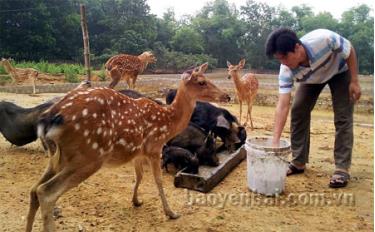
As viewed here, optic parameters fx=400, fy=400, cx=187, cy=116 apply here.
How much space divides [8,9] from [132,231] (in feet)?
88.5

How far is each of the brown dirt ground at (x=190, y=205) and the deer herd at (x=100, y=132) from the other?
260 millimetres

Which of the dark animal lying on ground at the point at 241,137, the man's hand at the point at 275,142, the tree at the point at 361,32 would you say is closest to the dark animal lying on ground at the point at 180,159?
the man's hand at the point at 275,142

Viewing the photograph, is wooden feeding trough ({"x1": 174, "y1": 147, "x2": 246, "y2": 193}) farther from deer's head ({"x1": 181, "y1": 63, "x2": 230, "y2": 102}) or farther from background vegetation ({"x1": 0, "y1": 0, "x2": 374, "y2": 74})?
background vegetation ({"x1": 0, "y1": 0, "x2": 374, "y2": 74})

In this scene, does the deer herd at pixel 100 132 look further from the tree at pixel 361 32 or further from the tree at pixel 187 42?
the tree at pixel 187 42

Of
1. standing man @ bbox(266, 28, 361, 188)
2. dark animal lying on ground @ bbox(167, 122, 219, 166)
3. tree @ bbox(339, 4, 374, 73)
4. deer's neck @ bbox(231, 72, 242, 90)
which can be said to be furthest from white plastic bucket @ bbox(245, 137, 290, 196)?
tree @ bbox(339, 4, 374, 73)

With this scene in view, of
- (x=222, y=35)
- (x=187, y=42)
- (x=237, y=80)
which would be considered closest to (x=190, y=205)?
(x=237, y=80)

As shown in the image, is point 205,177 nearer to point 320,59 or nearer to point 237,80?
point 320,59

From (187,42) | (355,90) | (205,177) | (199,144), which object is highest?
(187,42)

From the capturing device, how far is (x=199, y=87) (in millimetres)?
4559

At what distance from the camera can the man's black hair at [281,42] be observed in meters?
4.24

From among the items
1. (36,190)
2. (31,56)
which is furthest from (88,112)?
(31,56)

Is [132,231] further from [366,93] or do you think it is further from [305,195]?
[366,93]

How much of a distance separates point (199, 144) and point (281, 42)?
202 centimetres

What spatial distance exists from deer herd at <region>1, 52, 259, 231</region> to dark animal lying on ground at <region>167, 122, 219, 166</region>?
1029mm
